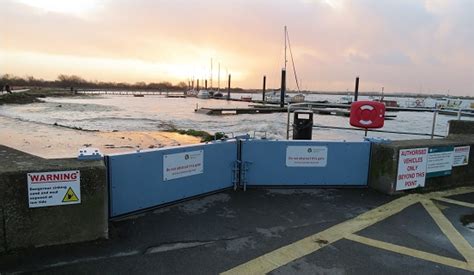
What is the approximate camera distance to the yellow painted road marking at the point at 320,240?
4094 millimetres

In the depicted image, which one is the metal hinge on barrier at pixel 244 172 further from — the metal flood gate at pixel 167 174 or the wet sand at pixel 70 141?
the wet sand at pixel 70 141

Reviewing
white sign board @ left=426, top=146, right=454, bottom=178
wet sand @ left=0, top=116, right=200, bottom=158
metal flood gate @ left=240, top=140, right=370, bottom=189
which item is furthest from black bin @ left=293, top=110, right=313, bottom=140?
wet sand @ left=0, top=116, right=200, bottom=158

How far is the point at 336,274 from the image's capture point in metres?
3.96

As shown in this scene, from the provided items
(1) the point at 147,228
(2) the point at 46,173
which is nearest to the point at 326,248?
(1) the point at 147,228

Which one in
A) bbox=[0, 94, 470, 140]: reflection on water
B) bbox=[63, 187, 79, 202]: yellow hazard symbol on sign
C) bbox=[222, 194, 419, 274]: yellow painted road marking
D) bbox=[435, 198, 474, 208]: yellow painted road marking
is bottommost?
bbox=[0, 94, 470, 140]: reflection on water

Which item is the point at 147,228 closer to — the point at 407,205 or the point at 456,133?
the point at 407,205

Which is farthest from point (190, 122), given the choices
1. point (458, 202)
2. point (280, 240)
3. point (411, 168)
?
point (280, 240)

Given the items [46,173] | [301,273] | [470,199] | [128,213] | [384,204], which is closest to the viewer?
[301,273]

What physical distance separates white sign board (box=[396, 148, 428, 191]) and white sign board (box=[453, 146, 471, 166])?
89 cm

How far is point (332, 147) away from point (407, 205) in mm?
1638

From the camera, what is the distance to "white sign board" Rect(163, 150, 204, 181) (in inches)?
231

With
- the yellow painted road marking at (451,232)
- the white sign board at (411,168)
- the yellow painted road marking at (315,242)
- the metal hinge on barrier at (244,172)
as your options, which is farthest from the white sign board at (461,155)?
the metal hinge on barrier at (244,172)

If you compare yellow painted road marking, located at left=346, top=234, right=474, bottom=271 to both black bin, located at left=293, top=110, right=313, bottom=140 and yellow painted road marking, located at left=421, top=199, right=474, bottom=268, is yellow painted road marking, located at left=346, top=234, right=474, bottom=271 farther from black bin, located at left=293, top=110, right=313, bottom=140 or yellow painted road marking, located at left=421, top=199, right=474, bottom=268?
black bin, located at left=293, top=110, right=313, bottom=140

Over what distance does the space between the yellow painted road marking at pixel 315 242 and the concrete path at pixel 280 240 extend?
0.5 inches
